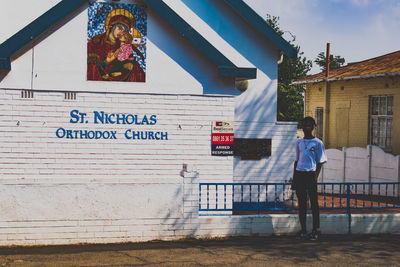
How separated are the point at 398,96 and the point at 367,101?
151cm

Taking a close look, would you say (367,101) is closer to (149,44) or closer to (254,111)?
(254,111)

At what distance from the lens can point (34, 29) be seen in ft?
27.1

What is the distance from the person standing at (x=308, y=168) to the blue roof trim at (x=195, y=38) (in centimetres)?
154

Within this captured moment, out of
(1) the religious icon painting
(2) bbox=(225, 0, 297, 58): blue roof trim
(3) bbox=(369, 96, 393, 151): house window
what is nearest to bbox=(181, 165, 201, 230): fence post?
(1) the religious icon painting

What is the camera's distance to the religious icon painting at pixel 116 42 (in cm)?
880

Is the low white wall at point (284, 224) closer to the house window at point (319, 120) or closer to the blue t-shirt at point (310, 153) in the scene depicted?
the blue t-shirt at point (310, 153)

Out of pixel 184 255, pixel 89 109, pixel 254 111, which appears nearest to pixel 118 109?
pixel 89 109

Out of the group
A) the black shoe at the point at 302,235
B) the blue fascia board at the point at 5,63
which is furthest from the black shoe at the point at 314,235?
the blue fascia board at the point at 5,63

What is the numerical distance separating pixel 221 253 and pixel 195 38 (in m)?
3.78

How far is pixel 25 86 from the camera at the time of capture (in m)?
8.44

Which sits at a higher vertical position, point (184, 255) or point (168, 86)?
point (168, 86)

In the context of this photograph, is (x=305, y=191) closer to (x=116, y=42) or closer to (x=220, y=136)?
(x=220, y=136)

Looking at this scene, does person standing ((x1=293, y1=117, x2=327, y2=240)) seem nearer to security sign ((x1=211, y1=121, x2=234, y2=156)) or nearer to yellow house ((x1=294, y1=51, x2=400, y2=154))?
security sign ((x1=211, y1=121, x2=234, y2=156))

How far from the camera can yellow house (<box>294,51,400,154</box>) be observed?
15695 millimetres
